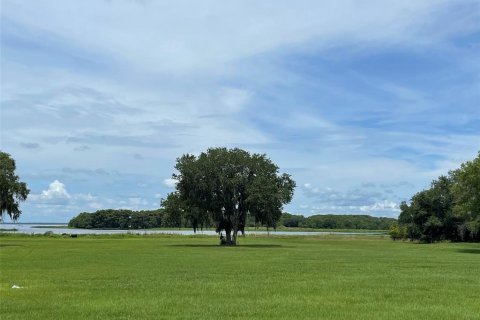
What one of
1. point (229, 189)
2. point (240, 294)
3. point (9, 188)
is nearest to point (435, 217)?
point (229, 189)

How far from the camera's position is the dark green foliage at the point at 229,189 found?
2493 inches

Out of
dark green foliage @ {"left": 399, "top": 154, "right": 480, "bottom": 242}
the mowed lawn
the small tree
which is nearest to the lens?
the mowed lawn

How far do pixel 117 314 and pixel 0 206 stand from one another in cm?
4819

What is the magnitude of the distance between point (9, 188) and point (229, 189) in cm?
2331

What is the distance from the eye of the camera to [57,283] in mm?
20328

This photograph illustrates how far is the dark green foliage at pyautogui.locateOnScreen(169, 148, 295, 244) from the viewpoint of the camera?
63.3m

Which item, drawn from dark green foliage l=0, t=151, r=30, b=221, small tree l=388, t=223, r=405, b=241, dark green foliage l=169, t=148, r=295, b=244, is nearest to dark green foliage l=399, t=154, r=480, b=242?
small tree l=388, t=223, r=405, b=241

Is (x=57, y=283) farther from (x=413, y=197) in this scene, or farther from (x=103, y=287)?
(x=413, y=197)

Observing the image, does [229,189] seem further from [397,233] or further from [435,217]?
[397,233]

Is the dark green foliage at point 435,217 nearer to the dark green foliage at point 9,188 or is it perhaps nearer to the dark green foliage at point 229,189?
the dark green foliage at point 229,189

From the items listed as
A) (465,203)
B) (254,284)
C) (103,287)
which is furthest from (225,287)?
(465,203)

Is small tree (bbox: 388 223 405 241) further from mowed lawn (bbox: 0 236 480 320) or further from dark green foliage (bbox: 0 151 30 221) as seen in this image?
mowed lawn (bbox: 0 236 480 320)

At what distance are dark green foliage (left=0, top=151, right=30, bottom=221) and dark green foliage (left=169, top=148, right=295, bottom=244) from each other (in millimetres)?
16694

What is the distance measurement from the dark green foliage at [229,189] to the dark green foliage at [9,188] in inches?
657
